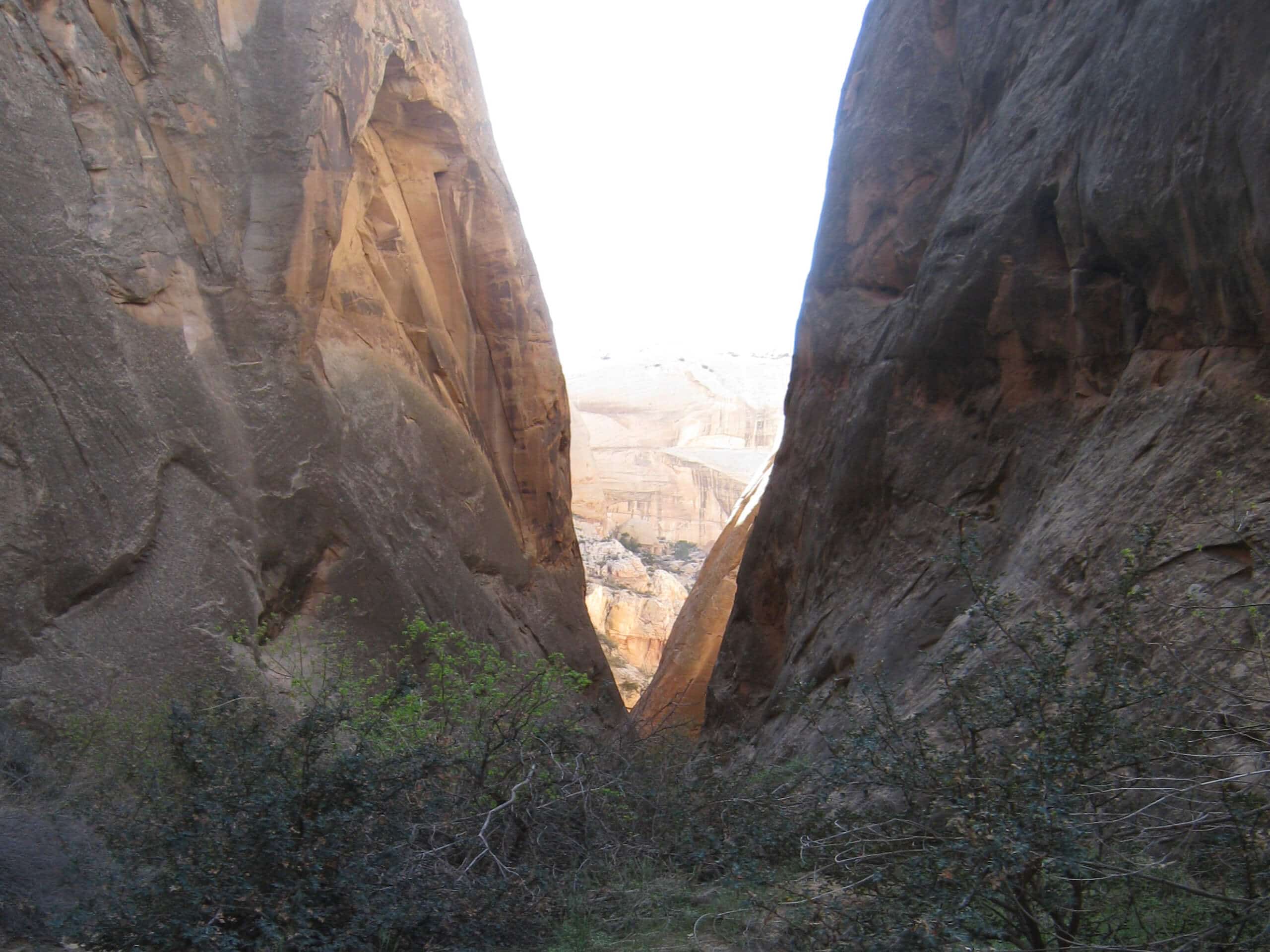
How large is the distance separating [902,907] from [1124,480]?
12.4 ft

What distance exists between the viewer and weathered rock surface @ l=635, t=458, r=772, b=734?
1831cm

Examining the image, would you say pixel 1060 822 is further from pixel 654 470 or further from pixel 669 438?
pixel 669 438

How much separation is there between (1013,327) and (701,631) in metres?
11.2

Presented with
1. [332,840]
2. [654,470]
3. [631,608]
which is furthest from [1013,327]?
[654,470]

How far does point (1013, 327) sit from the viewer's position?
8680 mm

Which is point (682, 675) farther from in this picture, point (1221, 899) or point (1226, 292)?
point (1221, 899)

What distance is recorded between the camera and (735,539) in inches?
774

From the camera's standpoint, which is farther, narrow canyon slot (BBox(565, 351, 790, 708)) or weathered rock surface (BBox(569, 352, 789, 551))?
weathered rock surface (BBox(569, 352, 789, 551))

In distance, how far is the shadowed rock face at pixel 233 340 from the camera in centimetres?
900

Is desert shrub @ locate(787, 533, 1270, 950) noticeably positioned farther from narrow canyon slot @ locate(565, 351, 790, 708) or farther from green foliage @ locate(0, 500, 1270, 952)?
narrow canyon slot @ locate(565, 351, 790, 708)

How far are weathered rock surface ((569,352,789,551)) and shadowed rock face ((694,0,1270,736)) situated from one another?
30.6 metres

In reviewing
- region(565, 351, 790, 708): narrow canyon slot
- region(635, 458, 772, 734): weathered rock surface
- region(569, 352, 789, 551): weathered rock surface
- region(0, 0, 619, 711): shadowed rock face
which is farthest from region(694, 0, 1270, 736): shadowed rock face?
region(569, 352, 789, 551): weathered rock surface

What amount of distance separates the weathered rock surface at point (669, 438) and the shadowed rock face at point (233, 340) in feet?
90.2

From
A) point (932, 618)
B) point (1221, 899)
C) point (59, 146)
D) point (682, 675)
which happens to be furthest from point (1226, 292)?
point (682, 675)
